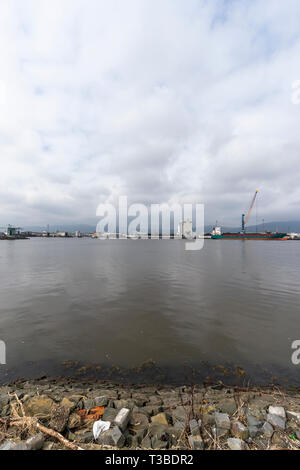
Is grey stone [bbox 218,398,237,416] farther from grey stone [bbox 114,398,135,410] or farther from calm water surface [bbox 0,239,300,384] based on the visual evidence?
grey stone [bbox 114,398,135,410]

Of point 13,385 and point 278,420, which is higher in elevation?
point 278,420

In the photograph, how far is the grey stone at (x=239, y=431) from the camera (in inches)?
123

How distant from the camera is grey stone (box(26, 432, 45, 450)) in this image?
2838 mm

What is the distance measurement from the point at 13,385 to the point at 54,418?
2.44 m

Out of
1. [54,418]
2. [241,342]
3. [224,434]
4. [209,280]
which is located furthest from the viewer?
[209,280]

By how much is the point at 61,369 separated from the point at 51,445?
3.00 metres

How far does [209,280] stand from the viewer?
17.4 m

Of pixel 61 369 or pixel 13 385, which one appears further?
pixel 61 369

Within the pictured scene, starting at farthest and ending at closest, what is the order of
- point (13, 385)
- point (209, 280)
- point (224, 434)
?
point (209, 280) < point (13, 385) < point (224, 434)

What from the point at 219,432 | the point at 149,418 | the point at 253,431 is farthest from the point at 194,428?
the point at 253,431

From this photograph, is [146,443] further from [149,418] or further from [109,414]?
[109,414]
